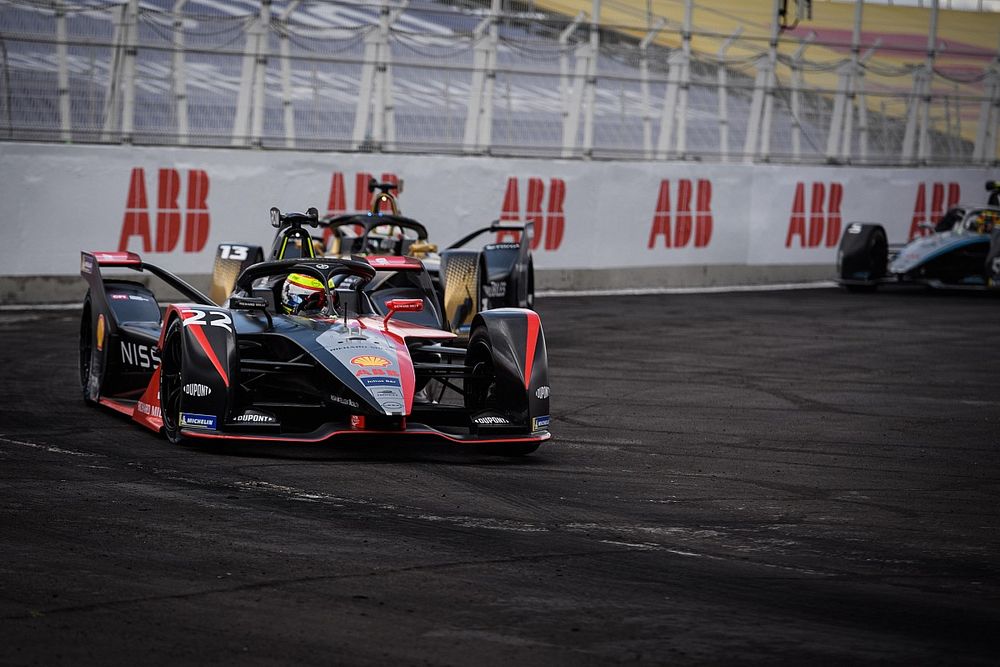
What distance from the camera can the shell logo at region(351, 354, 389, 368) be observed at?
9047 mm

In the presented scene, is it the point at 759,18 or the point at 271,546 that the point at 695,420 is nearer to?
the point at 271,546

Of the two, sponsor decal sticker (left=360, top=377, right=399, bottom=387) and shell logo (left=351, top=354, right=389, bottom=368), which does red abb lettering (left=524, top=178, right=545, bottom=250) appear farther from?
sponsor decal sticker (left=360, top=377, right=399, bottom=387)

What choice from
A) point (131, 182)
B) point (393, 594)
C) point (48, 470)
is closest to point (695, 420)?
point (48, 470)

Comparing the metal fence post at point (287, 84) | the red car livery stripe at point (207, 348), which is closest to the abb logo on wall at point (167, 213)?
the metal fence post at point (287, 84)

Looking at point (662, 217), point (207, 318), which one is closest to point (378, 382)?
point (207, 318)

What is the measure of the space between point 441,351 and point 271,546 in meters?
3.66

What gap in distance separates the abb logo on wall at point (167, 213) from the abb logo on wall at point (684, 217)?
7437mm

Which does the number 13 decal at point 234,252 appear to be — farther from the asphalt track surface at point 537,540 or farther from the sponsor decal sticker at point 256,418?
the sponsor decal sticker at point 256,418

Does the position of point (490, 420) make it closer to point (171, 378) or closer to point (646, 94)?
point (171, 378)

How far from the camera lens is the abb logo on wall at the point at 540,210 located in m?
22.1

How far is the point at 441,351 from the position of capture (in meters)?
10.1

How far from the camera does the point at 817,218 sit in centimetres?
2612

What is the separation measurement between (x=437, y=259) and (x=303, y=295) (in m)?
5.95

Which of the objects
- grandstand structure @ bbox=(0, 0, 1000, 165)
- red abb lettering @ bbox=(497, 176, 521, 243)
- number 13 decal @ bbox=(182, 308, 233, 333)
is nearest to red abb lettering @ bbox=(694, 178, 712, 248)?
grandstand structure @ bbox=(0, 0, 1000, 165)
